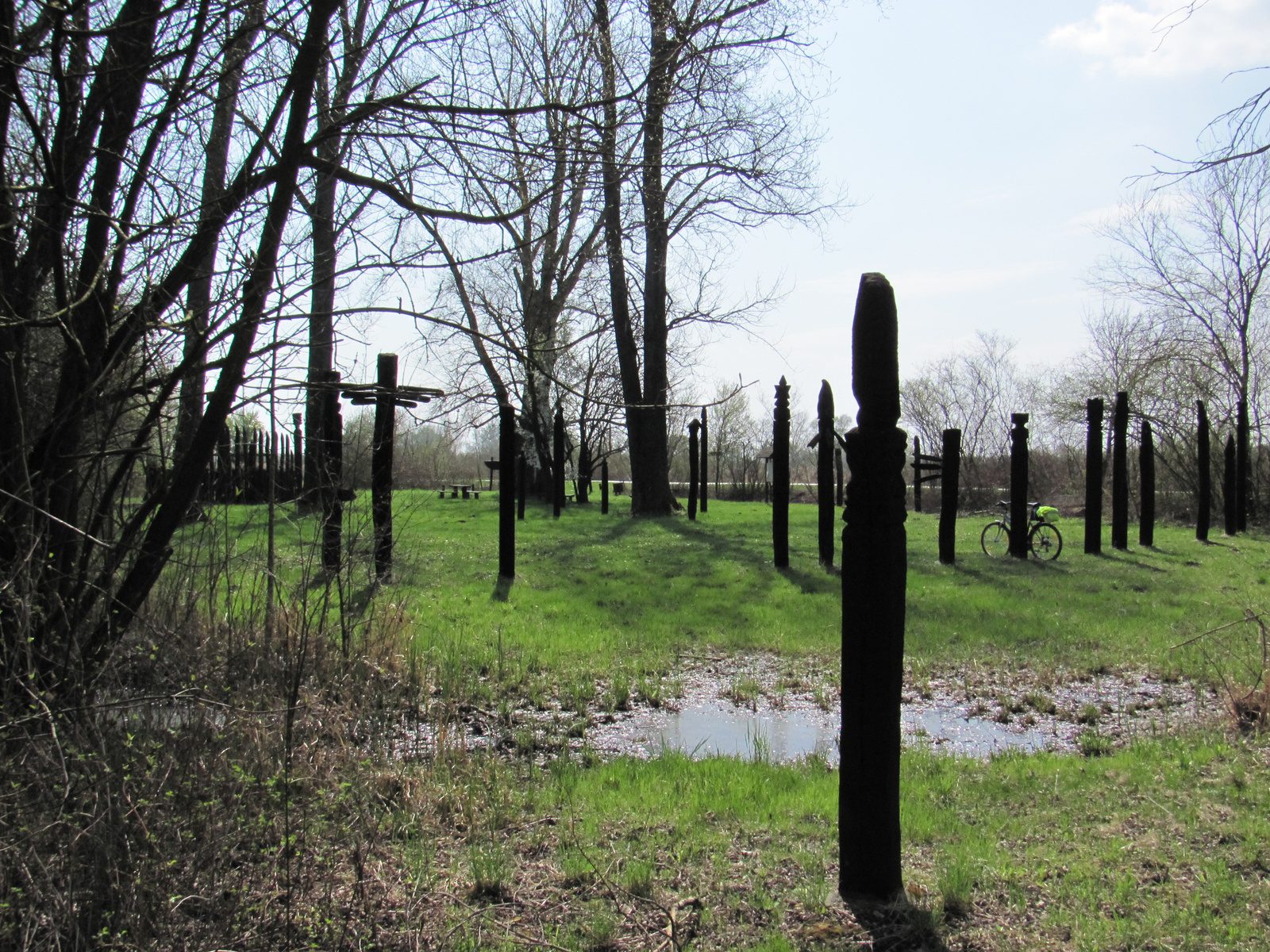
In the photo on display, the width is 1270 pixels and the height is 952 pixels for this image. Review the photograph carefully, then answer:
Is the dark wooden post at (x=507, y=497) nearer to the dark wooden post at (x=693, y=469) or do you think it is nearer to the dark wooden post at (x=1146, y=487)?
the dark wooden post at (x=693, y=469)

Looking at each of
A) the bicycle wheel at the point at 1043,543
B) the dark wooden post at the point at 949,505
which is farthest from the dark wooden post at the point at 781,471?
the bicycle wheel at the point at 1043,543

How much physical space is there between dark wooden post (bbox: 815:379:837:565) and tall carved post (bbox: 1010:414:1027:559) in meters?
3.77

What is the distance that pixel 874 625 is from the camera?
3686 millimetres

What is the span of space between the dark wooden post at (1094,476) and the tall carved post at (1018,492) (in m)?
1.51

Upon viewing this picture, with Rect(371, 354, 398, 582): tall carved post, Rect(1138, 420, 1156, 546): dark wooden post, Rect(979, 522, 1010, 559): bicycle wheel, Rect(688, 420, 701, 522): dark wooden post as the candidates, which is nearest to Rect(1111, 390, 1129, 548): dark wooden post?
Rect(1138, 420, 1156, 546): dark wooden post

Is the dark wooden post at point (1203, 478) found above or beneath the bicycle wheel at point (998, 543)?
above

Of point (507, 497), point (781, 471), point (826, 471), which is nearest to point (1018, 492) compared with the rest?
point (826, 471)

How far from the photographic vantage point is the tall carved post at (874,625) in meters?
3.67

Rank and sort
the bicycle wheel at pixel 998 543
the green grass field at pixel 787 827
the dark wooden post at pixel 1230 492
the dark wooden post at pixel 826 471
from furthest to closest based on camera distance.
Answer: the dark wooden post at pixel 1230 492 → the bicycle wheel at pixel 998 543 → the dark wooden post at pixel 826 471 → the green grass field at pixel 787 827

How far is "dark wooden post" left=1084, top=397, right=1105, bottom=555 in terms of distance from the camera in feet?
56.1

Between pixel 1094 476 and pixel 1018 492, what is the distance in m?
2.21

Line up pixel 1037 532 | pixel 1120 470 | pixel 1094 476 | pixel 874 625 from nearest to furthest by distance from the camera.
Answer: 1. pixel 874 625
2. pixel 1094 476
3. pixel 1037 532
4. pixel 1120 470

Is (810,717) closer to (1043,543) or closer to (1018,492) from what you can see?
(1018,492)

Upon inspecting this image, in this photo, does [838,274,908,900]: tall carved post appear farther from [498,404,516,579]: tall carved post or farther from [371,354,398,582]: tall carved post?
[498,404,516,579]: tall carved post
